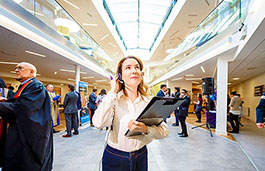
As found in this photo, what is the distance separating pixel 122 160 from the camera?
3.25ft

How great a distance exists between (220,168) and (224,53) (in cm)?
411

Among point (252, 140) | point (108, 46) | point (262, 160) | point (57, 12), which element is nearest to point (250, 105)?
point (252, 140)

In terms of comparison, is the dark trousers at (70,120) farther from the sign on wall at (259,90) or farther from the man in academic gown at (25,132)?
the sign on wall at (259,90)

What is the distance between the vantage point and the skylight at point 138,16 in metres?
12.3

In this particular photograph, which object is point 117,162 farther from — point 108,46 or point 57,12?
point 108,46

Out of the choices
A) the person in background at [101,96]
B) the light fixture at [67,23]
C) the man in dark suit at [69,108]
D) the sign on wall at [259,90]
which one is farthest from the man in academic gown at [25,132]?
the sign on wall at [259,90]

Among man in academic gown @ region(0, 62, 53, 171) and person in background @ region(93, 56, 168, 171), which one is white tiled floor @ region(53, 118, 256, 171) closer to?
man in academic gown @ region(0, 62, 53, 171)

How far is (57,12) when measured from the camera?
533cm

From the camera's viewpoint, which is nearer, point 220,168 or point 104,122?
point 104,122

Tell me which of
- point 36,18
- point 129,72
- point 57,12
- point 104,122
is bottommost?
point 104,122

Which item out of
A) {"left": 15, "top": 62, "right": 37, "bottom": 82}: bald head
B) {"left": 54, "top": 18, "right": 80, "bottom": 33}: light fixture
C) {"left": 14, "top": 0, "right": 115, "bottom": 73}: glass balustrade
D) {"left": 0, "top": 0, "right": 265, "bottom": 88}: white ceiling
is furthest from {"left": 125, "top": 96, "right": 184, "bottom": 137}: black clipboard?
{"left": 54, "top": 18, "right": 80, "bottom": 33}: light fixture

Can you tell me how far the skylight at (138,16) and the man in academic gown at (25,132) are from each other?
1101 centimetres

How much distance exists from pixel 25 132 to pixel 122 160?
1386 millimetres

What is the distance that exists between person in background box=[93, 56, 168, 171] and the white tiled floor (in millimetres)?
2067
